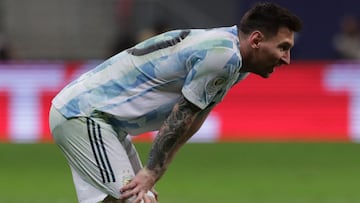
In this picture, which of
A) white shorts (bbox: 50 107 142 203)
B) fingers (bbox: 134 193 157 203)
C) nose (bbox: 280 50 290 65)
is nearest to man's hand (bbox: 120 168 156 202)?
fingers (bbox: 134 193 157 203)

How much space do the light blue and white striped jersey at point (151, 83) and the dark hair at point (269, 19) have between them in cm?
15

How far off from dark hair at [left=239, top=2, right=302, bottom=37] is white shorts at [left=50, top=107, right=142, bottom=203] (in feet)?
3.87

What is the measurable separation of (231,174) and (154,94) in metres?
7.23

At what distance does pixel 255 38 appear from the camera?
22.5 ft

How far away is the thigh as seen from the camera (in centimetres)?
712

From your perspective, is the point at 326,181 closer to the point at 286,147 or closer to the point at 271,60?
the point at 286,147

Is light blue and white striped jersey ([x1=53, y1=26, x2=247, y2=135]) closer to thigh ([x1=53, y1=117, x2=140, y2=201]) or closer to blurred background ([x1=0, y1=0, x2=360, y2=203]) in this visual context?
thigh ([x1=53, y1=117, x2=140, y2=201])

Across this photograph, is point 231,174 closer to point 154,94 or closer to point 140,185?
point 154,94

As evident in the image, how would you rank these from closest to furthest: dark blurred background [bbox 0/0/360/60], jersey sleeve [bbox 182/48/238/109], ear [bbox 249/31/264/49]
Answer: jersey sleeve [bbox 182/48/238/109] → ear [bbox 249/31/264/49] → dark blurred background [bbox 0/0/360/60]

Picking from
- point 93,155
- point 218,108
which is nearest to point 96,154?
point 93,155

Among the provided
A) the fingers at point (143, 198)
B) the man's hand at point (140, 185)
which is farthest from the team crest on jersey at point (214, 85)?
the fingers at point (143, 198)

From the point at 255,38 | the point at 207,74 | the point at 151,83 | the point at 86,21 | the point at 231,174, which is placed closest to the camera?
the point at 207,74

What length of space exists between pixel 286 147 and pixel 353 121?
5.19ft

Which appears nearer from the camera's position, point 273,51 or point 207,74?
point 207,74
